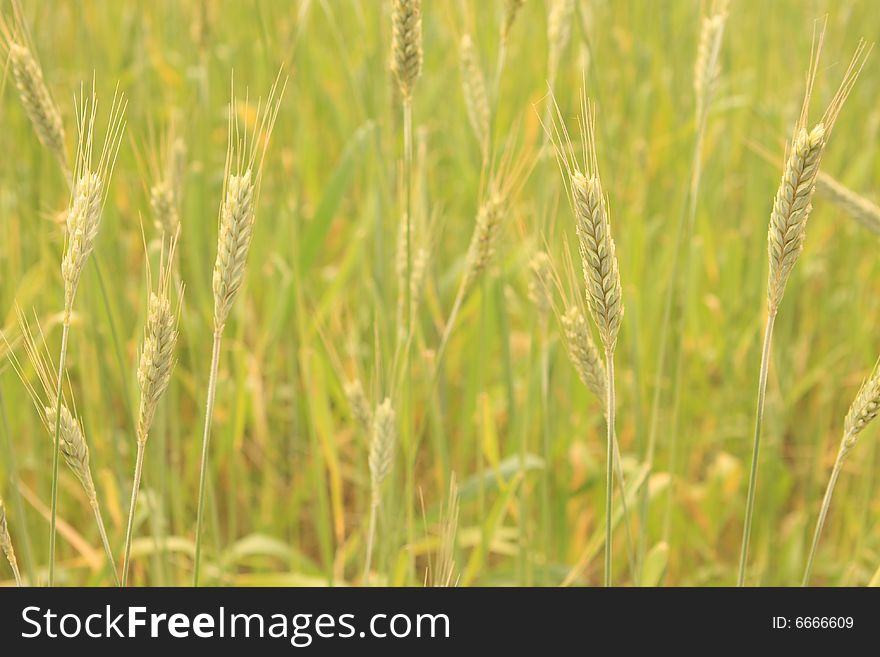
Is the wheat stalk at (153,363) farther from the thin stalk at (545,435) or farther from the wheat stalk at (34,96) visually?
the thin stalk at (545,435)

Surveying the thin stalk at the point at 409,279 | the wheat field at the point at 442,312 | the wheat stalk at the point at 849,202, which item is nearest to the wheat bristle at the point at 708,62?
the wheat field at the point at 442,312

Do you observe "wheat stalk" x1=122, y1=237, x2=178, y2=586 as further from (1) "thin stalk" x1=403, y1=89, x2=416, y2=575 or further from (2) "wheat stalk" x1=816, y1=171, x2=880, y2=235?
(2) "wheat stalk" x1=816, y1=171, x2=880, y2=235

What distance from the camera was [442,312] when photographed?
1642mm

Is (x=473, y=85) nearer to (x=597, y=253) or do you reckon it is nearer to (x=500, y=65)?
(x=500, y=65)

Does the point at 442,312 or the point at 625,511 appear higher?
the point at 442,312

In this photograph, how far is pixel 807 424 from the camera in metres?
1.94

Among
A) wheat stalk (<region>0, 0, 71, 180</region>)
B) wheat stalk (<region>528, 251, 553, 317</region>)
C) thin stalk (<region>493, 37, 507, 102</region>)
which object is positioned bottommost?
wheat stalk (<region>528, 251, 553, 317</region>)

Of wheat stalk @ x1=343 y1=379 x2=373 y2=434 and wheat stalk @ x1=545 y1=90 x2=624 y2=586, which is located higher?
wheat stalk @ x1=343 y1=379 x2=373 y2=434

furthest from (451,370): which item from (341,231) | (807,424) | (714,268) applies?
(807,424)

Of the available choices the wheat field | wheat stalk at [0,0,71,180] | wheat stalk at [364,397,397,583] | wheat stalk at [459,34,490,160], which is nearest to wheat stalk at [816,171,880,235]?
the wheat field

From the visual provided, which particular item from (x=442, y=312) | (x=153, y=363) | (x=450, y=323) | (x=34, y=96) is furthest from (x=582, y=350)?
(x=442, y=312)

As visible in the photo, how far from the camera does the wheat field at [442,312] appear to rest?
1.13 m

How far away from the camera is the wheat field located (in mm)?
1135

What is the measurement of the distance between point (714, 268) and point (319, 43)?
1.31m
